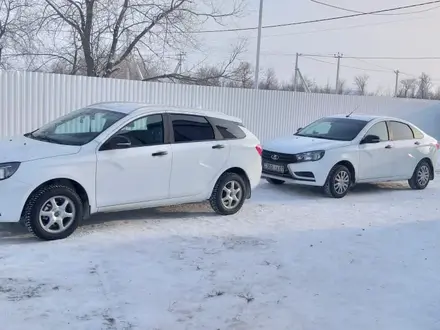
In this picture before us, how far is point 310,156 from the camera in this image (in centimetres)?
1041

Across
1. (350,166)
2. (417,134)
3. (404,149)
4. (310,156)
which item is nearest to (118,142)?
(310,156)

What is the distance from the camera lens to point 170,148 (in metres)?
7.59

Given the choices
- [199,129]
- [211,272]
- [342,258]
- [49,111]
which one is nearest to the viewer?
[211,272]

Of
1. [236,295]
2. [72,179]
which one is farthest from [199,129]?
[236,295]

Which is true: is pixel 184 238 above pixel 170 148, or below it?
below

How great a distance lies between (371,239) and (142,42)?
47.0 ft

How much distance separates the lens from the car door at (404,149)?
38.3 feet

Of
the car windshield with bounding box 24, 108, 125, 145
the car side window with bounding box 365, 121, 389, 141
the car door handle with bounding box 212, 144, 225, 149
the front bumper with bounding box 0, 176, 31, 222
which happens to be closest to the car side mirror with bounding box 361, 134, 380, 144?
the car side window with bounding box 365, 121, 389, 141

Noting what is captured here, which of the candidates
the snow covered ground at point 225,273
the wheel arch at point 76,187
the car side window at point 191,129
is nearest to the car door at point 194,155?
the car side window at point 191,129

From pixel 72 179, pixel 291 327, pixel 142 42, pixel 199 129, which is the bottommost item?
pixel 291 327

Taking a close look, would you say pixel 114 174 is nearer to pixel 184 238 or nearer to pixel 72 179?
pixel 72 179

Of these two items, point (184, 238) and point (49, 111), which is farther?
point (49, 111)

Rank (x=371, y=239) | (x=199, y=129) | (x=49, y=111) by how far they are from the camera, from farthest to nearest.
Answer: (x=49, y=111)
(x=199, y=129)
(x=371, y=239)

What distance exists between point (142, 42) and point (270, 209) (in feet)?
40.8
